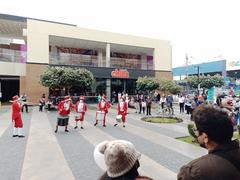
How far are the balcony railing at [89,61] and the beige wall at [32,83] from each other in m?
1.97

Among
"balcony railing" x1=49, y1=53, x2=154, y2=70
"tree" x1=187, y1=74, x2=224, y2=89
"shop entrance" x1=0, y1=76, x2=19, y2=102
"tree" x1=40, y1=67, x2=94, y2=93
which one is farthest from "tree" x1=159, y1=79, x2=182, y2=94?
"shop entrance" x1=0, y1=76, x2=19, y2=102

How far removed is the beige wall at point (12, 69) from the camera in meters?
25.7

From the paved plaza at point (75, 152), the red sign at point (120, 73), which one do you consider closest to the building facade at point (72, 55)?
the red sign at point (120, 73)

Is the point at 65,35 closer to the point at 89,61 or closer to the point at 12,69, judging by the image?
the point at 89,61

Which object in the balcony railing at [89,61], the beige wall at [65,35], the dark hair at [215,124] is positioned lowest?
the dark hair at [215,124]

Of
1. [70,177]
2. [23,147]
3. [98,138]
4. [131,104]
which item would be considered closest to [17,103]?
[23,147]

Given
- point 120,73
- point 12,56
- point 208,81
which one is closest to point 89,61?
point 120,73

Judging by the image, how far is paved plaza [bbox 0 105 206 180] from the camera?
233 inches

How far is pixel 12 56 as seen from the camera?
2670cm

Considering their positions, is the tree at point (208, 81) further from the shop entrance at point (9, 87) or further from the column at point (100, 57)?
the shop entrance at point (9, 87)

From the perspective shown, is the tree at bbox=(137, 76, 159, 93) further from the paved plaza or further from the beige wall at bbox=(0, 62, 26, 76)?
the paved plaza

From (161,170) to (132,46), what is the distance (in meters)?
26.6

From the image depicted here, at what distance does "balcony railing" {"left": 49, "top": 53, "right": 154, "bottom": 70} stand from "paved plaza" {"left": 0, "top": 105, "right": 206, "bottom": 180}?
1666 centimetres

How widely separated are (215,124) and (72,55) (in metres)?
27.8
